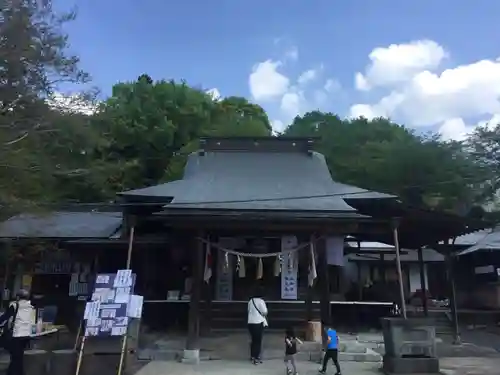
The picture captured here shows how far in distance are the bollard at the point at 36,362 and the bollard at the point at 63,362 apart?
0.15m

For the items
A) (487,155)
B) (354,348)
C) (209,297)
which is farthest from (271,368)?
(487,155)

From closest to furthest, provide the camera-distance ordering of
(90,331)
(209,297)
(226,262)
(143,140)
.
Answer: (90,331), (226,262), (209,297), (143,140)

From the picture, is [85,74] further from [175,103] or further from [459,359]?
[175,103]

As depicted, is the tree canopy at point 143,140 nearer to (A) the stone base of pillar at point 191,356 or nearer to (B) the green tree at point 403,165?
(B) the green tree at point 403,165

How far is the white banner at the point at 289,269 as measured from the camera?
504 inches

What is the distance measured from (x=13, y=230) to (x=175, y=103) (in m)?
18.2

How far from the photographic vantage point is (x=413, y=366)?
10.2 meters

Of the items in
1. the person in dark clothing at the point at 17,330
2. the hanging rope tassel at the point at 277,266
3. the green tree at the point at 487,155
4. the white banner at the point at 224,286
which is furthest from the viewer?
the green tree at the point at 487,155

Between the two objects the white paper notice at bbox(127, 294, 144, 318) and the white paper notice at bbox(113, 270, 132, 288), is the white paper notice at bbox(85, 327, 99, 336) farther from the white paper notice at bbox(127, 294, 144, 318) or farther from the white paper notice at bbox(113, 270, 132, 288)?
the white paper notice at bbox(113, 270, 132, 288)

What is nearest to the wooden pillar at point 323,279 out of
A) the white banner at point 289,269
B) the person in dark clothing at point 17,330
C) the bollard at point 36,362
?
the white banner at point 289,269

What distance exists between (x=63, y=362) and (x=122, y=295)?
293cm

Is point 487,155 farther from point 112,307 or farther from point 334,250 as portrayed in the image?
point 112,307

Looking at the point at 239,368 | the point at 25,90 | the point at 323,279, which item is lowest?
the point at 239,368

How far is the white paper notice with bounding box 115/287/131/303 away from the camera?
9516mm
